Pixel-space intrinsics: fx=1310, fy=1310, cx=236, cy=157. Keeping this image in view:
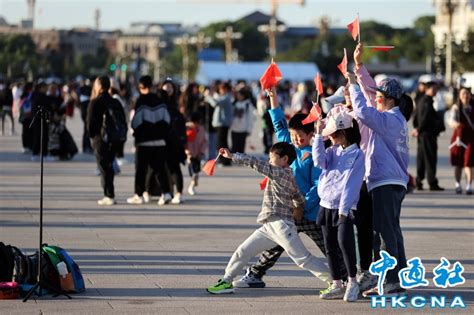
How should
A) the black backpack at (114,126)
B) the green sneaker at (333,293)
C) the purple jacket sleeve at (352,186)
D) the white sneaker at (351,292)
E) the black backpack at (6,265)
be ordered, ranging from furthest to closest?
the black backpack at (114,126) → the black backpack at (6,265) → the green sneaker at (333,293) → the white sneaker at (351,292) → the purple jacket sleeve at (352,186)

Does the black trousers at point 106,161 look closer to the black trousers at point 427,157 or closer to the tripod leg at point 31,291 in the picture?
the black trousers at point 427,157

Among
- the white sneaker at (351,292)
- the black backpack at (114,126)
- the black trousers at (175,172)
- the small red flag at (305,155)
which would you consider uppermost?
the small red flag at (305,155)

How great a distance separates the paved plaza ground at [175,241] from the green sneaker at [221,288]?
73 mm

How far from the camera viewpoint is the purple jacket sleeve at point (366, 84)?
10406mm

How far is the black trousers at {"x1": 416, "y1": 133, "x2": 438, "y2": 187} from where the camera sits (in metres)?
20.9

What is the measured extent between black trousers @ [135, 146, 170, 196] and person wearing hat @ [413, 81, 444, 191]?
4912mm

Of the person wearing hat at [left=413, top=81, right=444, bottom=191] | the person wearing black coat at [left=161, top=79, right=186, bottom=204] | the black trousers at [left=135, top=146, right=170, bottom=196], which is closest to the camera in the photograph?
the black trousers at [left=135, top=146, right=170, bottom=196]

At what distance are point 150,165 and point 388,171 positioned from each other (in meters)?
7.91

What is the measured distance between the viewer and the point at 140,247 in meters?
13.2

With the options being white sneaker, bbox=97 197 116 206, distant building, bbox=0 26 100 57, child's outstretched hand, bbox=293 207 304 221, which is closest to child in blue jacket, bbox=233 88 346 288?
child's outstretched hand, bbox=293 207 304 221

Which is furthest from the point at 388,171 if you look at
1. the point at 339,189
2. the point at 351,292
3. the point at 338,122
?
the point at 351,292

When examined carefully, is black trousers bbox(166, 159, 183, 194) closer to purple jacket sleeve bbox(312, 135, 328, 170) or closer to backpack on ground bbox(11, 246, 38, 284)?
A: backpack on ground bbox(11, 246, 38, 284)

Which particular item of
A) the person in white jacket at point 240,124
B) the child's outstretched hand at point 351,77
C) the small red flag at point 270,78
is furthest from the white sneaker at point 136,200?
the person in white jacket at point 240,124

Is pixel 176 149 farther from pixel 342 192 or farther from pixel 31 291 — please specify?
pixel 342 192
